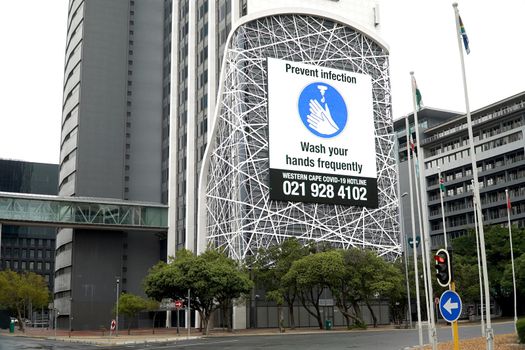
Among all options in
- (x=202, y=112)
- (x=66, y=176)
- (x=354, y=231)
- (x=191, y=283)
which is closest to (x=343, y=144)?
(x=354, y=231)

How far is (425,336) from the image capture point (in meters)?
51.3

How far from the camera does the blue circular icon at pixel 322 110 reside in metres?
86.2

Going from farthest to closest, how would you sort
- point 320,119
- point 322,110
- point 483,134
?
point 483,134 → point 322,110 → point 320,119

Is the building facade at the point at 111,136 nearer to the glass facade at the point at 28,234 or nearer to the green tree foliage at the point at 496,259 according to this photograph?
the green tree foliage at the point at 496,259

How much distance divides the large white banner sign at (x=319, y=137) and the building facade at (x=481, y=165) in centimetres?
4261

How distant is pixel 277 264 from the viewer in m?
76.1

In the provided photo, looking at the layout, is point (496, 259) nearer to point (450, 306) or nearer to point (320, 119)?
point (320, 119)

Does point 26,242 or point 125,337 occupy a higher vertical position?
point 26,242

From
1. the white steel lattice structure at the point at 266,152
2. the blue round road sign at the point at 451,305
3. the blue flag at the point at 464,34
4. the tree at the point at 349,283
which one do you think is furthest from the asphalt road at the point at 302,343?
the white steel lattice structure at the point at 266,152

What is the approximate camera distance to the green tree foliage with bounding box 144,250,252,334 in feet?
225

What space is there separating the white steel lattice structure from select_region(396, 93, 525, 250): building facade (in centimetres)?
3878

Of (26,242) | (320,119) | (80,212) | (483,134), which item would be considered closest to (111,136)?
(80,212)

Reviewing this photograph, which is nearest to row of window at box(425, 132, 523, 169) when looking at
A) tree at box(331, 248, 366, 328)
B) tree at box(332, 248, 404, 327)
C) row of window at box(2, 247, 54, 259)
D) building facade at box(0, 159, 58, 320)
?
tree at box(332, 248, 404, 327)

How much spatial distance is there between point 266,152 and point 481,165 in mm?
62815
